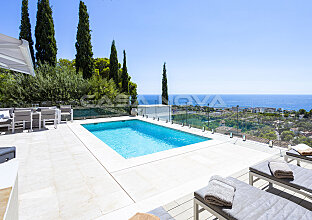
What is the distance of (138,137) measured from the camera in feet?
26.5

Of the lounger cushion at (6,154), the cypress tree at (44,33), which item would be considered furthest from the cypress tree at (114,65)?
the lounger cushion at (6,154)

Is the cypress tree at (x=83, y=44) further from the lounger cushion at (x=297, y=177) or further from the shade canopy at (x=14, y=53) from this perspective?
the lounger cushion at (x=297, y=177)

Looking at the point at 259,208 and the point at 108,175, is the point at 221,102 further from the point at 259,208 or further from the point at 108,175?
the point at 259,208

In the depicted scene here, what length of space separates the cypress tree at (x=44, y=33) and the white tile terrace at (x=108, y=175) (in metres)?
11.8

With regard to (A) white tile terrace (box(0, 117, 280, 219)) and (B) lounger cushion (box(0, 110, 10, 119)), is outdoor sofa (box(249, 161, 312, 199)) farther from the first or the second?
(B) lounger cushion (box(0, 110, 10, 119))

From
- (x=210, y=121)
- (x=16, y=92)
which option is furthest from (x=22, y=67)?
(x=16, y=92)

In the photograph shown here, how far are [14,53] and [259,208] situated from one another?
5.27 meters

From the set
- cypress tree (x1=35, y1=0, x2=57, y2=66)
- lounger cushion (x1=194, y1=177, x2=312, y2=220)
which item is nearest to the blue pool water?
lounger cushion (x1=194, y1=177, x2=312, y2=220)

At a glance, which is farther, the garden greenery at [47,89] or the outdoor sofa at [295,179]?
the garden greenery at [47,89]

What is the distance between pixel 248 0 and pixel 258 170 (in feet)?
31.5

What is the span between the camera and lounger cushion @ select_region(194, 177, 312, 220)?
160cm

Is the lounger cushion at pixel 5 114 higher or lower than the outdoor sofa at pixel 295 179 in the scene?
higher

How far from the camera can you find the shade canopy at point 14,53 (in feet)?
8.55

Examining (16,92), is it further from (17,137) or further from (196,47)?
(196,47)
